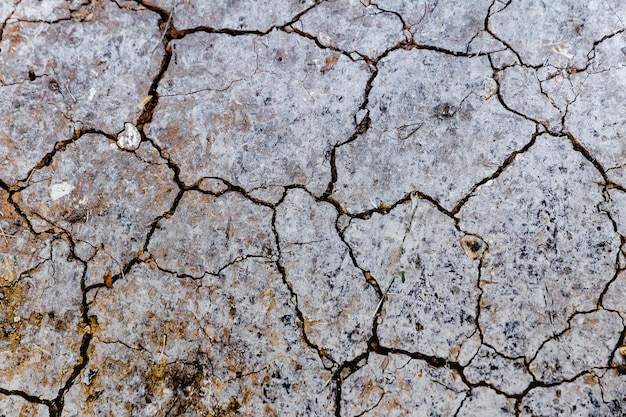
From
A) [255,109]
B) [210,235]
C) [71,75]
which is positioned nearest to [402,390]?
[210,235]

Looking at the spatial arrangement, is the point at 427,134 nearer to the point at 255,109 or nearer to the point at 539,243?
the point at 539,243

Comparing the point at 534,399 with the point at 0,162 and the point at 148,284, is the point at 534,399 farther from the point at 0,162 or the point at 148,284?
the point at 0,162

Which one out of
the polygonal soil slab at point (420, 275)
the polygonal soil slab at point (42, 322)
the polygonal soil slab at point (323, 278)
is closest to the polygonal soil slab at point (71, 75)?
the polygonal soil slab at point (42, 322)

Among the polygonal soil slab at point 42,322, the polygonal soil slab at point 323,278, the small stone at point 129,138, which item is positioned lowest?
the polygonal soil slab at point 42,322

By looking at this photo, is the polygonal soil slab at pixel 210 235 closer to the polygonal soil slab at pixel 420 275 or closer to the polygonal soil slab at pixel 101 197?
the polygonal soil slab at pixel 101 197

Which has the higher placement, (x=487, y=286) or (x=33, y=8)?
(x=33, y=8)

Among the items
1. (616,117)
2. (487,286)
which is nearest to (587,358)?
(487,286)

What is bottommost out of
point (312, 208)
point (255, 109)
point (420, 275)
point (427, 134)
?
point (420, 275)
